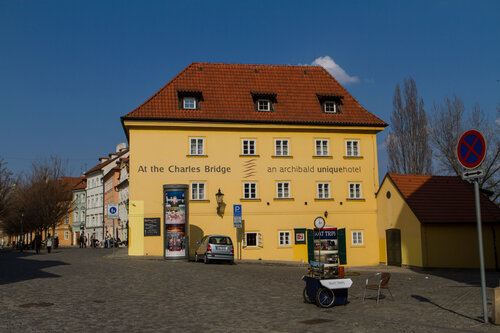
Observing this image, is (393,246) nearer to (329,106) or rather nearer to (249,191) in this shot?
(249,191)

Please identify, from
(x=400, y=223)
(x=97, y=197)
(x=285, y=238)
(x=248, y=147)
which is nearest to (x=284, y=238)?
(x=285, y=238)

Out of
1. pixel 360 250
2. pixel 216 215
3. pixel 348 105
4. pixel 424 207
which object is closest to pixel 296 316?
pixel 424 207

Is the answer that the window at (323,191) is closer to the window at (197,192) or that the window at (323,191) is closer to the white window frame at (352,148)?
the white window frame at (352,148)

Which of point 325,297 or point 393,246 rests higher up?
point 393,246

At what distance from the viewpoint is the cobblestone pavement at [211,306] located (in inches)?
400

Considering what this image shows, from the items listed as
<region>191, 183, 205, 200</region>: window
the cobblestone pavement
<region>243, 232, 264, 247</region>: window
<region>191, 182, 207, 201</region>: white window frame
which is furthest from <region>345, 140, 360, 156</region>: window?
the cobblestone pavement

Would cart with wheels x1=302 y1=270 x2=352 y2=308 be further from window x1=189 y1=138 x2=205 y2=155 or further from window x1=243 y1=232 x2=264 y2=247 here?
window x1=189 y1=138 x2=205 y2=155

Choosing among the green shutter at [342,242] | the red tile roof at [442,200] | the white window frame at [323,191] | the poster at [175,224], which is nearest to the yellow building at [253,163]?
the white window frame at [323,191]

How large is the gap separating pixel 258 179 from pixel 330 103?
8.23 m

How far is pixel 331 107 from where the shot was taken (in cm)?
3734

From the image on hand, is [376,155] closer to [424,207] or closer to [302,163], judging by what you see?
[302,163]

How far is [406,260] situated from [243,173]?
39.1 feet

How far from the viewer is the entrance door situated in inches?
1160

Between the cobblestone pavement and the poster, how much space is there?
10.1m
